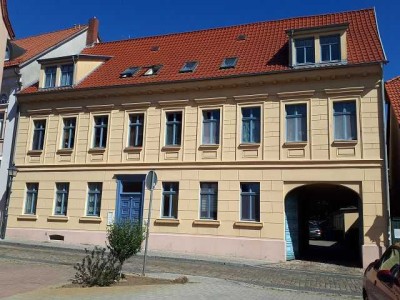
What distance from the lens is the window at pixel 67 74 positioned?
24.6 m

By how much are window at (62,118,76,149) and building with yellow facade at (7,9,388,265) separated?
0.08m

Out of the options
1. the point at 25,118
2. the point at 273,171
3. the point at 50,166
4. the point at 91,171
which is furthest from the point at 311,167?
the point at 25,118

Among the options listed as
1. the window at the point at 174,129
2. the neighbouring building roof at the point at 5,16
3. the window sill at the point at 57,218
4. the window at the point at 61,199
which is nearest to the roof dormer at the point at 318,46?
the window at the point at 174,129

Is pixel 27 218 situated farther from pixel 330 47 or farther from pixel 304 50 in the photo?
pixel 330 47

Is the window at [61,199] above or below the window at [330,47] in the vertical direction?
below

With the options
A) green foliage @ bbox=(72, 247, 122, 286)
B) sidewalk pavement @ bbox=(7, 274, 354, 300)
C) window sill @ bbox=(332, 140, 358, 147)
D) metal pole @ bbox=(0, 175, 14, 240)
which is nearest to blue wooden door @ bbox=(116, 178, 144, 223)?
metal pole @ bbox=(0, 175, 14, 240)

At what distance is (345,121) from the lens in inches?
741

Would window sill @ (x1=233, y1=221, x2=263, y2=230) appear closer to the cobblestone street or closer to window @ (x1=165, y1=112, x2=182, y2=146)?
the cobblestone street

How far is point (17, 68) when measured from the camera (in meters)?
25.2

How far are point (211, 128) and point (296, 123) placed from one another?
3.93m

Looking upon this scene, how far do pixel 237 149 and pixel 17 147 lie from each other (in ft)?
41.0

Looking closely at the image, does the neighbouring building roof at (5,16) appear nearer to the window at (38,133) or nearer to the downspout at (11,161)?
the window at (38,133)

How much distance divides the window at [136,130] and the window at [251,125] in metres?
5.24

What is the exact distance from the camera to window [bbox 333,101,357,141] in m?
18.7
